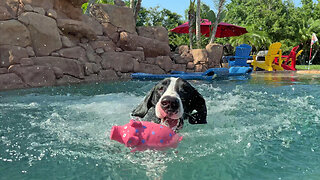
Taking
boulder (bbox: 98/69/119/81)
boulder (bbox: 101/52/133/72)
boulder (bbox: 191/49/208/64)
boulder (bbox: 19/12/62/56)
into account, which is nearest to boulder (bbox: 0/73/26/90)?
boulder (bbox: 19/12/62/56)

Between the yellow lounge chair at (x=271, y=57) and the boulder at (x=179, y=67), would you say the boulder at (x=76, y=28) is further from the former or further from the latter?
the yellow lounge chair at (x=271, y=57)

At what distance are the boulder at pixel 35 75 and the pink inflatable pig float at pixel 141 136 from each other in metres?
6.61

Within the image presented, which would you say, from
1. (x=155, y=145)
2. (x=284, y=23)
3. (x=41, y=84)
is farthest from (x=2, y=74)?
(x=284, y=23)

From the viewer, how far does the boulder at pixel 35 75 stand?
7758 mm

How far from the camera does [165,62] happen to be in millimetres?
12875

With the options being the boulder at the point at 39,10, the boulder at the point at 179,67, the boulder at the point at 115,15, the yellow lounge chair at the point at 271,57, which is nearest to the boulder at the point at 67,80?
the boulder at the point at 39,10

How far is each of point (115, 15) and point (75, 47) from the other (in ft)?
9.36

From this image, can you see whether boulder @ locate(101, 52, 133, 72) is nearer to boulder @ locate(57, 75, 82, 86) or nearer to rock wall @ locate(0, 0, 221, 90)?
rock wall @ locate(0, 0, 221, 90)

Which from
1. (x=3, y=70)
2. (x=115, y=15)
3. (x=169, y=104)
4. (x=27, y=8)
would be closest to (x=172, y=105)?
(x=169, y=104)

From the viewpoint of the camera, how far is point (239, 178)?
1642 mm

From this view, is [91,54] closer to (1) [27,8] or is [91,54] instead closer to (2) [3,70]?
(1) [27,8]

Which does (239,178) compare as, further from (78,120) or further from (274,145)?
(78,120)

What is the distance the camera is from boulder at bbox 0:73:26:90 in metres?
7.31

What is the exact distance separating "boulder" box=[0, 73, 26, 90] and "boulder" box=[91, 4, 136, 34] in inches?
205
